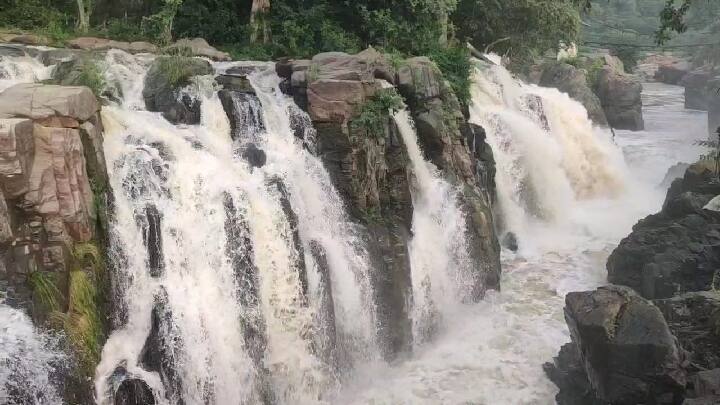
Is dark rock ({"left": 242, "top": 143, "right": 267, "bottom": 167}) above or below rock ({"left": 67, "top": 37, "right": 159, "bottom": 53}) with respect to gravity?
below

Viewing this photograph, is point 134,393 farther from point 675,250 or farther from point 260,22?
point 260,22

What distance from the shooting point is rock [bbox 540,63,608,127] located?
27734 millimetres

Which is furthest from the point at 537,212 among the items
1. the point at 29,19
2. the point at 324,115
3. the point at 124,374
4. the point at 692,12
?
the point at 692,12

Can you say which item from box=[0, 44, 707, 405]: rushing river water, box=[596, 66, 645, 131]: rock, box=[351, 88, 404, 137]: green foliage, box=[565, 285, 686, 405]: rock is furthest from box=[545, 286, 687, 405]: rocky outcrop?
box=[596, 66, 645, 131]: rock

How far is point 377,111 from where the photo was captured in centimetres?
1324

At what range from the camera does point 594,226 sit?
19156 millimetres

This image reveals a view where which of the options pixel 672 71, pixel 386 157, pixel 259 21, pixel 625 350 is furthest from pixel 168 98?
pixel 672 71

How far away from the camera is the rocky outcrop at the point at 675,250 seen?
13297 millimetres

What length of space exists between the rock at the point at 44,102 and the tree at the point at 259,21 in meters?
9.92

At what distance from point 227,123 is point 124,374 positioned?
5.56 meters

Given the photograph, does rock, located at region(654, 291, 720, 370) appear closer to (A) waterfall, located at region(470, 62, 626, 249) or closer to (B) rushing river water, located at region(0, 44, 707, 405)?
(B) rushing river water, located at region(0, 44, 707, 405)

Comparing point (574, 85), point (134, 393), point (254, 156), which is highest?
point (254, 156)

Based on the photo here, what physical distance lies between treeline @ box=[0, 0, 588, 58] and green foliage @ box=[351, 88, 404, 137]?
507 centimetres

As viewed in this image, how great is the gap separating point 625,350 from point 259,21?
14212mm
